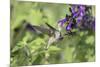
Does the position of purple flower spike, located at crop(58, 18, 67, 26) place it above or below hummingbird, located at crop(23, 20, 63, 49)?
above

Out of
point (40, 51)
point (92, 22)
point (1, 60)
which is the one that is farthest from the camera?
point (92, 22)

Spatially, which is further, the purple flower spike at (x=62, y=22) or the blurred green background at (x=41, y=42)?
the purple flower spike at (x=62, y=22)

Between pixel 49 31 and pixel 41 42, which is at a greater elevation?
pixel 49 31

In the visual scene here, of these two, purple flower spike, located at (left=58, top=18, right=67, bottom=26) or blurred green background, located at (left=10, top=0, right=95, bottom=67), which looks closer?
blurred green background, located at (left=10, top=0, right=95, bottom=67)

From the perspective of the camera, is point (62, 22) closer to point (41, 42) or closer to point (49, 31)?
point (49, 31)

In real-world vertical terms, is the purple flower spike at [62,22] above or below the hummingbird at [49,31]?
above

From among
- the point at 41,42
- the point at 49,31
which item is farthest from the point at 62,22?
the point at 41,42

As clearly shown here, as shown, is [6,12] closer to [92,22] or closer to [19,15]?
[19,15]

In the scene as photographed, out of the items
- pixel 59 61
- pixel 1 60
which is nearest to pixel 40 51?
pixel 59 61
